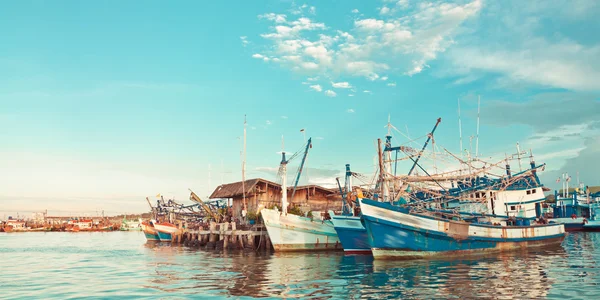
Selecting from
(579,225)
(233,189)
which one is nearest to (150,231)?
(233,189)

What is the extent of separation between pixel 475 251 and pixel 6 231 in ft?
490

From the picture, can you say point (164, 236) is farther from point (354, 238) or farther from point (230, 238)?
point (354, 238)

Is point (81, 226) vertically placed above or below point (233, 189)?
below

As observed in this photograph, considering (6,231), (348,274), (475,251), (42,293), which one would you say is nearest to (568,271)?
(475,251)

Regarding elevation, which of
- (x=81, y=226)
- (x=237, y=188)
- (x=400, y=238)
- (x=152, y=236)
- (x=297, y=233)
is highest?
(x=237, y=188)

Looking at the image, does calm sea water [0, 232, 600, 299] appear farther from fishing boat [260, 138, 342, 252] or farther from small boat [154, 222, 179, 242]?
small boat [154, 222, 179, 242]

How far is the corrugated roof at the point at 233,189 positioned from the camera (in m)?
41.2

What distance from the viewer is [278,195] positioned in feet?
140

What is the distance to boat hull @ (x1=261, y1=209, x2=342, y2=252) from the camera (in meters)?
32.3

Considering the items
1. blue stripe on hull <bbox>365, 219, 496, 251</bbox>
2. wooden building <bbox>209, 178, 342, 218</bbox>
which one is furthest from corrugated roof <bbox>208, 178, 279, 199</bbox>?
blue stripe on hull <bbox>365, 219, 496, 251</bbox>

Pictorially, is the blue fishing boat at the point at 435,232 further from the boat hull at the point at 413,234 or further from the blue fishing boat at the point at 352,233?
the blue fishing boat at the point at 352,233

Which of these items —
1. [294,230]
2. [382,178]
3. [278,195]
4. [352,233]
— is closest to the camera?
[382,178]

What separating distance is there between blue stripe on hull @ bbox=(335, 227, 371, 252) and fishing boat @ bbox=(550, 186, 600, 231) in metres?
40.2

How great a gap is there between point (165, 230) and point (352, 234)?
31009 millimetres
